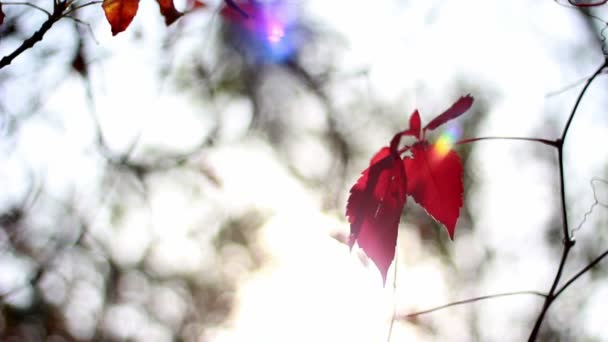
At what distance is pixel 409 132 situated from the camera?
0.80 m

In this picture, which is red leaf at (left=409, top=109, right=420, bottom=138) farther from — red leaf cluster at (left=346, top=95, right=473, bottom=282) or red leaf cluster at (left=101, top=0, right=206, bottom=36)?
red leaf cluster at (left=101, top=0, right=206, bottom=36)

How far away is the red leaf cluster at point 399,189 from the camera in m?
0.74

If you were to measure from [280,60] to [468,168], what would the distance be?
119 inches

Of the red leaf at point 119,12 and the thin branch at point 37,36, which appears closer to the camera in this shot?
the thin branch at point 37,36

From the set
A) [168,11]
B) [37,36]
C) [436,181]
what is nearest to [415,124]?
[436,181]

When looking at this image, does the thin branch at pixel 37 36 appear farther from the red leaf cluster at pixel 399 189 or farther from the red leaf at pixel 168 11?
the red leaf cluster at pixel 399 189

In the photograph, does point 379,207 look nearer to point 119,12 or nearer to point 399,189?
point 399,189

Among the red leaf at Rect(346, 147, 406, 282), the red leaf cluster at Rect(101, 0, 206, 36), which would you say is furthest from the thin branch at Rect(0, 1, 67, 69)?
the red leaf at Rect(346, 147, 406, 282)

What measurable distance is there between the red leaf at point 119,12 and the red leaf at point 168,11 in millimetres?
48

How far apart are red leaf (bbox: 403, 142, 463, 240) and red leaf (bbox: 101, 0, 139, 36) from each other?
547 millimetres

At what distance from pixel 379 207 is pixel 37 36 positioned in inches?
22.8

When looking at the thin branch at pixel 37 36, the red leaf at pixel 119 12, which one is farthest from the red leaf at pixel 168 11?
the thin branch at pixel 37 36

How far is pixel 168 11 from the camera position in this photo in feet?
3.00

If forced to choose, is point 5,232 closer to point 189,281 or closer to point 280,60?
point 280,60
